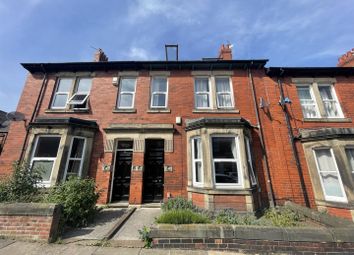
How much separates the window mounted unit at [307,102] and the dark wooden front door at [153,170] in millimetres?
7653

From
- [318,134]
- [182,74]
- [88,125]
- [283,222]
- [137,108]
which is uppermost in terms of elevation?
[182,74]

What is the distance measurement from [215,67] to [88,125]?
24.0 feet

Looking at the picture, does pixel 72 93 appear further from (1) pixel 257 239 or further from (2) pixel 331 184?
(2) pixel 331 184

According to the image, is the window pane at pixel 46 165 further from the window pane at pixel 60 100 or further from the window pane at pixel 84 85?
the window pane at pixel 84 85

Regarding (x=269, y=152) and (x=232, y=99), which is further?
(x=232, y=99)

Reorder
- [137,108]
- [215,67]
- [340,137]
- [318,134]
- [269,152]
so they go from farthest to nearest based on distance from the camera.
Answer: [215,67], [137,108], [269,152], [318,134], [340,137]

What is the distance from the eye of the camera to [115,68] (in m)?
9.78

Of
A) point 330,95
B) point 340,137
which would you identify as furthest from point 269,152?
point 330,95

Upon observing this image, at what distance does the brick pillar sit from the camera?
7551mm

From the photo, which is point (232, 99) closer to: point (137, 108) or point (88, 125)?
point (137, 108)

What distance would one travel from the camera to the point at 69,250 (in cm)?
400

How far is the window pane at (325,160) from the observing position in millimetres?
7356

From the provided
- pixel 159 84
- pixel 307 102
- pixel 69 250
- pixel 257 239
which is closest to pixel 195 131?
pixel 159 84

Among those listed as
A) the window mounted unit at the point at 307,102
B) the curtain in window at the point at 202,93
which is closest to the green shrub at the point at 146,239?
the curtain in window at the point at 202,93
